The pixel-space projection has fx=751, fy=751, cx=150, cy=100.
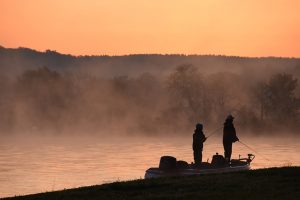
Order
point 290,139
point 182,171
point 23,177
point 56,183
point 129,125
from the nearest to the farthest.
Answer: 1. point 182,171
2. point 56,183
3. point 23,177
4. point 290,139
5. point 129,125

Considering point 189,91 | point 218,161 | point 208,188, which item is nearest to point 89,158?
point 189,91

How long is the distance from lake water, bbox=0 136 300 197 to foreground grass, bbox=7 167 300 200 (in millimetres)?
8618

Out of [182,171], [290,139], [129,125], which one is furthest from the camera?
[129,125]

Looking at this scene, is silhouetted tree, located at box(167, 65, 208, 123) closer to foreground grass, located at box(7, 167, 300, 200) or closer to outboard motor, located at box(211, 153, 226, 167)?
outboard motor, located at box(211, 153, 226, 167)

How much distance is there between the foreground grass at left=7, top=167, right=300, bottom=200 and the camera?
81.9ft

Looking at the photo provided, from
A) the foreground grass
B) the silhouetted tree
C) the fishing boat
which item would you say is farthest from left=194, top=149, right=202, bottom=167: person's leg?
the silhouetted tree

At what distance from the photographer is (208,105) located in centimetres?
11969

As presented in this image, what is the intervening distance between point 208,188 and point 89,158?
56.1 metres

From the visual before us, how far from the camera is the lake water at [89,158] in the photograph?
177ft

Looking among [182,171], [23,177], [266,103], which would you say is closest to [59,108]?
[266,103]

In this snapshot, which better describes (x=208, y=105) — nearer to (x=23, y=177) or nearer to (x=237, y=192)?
(x=23, y=177)

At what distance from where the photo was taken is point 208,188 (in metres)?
26.6

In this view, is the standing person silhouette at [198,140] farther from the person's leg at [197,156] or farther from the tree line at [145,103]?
the tree line at [145,103]

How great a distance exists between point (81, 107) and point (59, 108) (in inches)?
263
